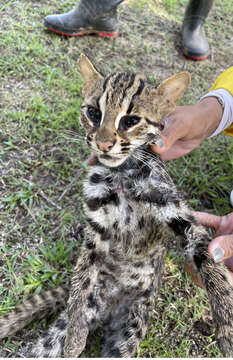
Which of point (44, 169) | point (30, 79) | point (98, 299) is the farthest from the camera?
point (30, 79)

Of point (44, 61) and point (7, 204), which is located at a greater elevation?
point (44, 61)

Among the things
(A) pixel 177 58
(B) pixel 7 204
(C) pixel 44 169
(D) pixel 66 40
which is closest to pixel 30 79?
(D) pixel 66 40

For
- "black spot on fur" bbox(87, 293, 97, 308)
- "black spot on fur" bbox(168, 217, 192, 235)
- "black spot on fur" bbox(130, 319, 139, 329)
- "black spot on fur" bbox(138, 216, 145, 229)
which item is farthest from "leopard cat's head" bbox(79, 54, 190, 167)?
"black spot on fur" bbox(130, 319, 139, 329)

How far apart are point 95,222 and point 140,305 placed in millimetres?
1001

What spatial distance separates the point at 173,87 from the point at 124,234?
4.77 ft

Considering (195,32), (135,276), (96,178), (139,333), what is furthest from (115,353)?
(195,32)

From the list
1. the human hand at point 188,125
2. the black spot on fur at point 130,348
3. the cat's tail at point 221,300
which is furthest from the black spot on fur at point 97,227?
the black spot on fur at point 130,348

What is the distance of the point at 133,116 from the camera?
2711mm

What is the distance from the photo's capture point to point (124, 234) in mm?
3180

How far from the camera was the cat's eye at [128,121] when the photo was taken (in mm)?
2668

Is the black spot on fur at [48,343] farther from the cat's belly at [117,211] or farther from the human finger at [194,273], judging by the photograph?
the human finger at [194,273]

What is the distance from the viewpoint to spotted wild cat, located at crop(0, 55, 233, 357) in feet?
8.89

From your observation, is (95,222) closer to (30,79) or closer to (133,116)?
(133,116)

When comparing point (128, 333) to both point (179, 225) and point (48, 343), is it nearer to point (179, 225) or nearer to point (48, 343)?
point (48, 343)
